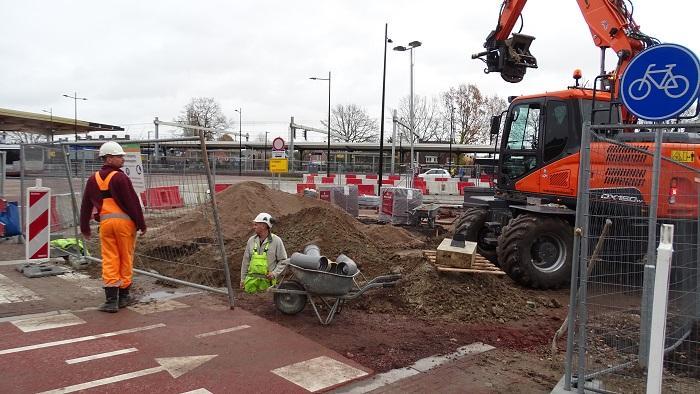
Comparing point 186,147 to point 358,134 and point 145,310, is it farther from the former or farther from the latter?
point 358,134

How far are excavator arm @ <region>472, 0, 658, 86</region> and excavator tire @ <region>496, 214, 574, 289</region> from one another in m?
2.85

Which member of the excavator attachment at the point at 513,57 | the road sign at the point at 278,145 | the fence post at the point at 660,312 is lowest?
the fence post at the point at 660,312

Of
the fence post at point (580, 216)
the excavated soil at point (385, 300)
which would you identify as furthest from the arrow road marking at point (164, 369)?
the fence post at point (580, 216)

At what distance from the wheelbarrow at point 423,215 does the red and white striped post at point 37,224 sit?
9067 mm

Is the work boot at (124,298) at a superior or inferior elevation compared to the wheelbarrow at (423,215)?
inferior

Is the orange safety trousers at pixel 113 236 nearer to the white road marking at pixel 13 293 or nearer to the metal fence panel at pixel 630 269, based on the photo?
the white road marking at pixel 13 293

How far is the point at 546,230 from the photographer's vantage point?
8.12 meters

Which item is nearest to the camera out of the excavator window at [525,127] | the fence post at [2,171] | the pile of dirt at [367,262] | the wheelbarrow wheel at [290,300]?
the wheelbarrow wheel at [290,300]

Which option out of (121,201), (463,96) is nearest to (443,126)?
(463,96)

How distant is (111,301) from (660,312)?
548cm

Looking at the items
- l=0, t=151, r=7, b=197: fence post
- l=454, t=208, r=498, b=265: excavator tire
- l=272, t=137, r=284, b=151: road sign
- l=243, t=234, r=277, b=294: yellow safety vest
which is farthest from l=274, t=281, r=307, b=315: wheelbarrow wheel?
l=272, t=137, r=284, b=151: road sign

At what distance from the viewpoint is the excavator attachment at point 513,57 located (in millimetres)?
10055

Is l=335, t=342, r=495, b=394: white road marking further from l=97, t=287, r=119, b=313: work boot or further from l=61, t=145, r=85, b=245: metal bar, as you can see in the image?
l=61, t=145, r=85, b=245: metal bar

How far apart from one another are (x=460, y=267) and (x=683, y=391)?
2975 mm
